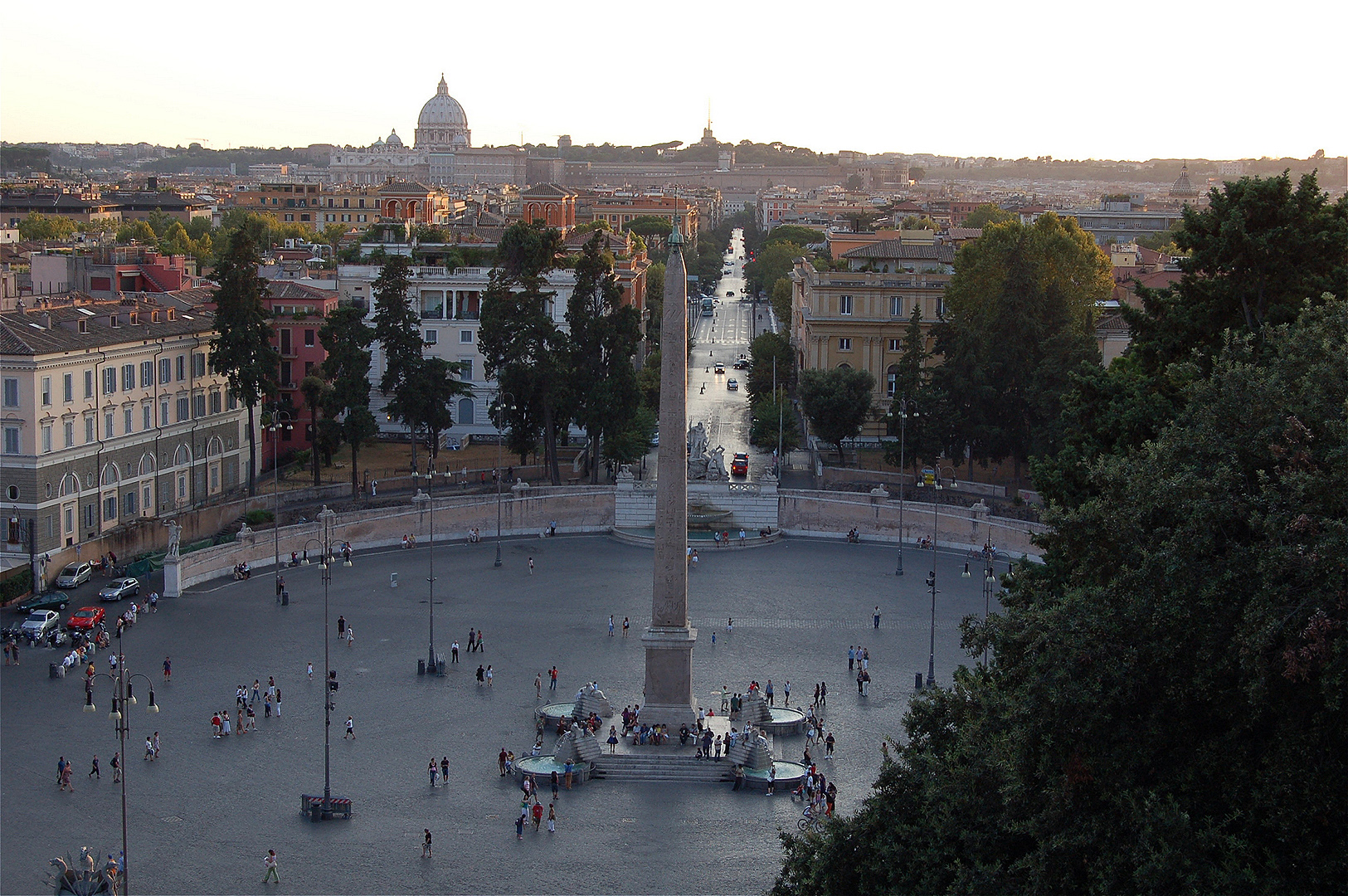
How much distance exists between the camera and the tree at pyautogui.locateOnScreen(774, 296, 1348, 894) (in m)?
13.3

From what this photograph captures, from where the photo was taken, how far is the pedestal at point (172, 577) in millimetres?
37594

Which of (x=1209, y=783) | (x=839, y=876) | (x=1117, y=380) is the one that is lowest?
(x=839, y=876)

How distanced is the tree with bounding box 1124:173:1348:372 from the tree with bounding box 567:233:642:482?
21.8m

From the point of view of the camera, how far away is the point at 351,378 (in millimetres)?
46750

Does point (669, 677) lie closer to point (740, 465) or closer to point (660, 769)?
point (660, 769)

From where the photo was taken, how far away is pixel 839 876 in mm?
16422

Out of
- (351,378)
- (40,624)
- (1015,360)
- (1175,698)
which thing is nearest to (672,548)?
(1175,698)

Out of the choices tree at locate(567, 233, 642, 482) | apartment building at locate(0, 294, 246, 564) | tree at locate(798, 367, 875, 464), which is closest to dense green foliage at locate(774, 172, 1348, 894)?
apartment building at locate(0, 294, 246, 564)

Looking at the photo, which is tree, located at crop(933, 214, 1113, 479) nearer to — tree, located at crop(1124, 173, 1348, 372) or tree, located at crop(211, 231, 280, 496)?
tree, located at crop(1124, 173, 1348, 372)

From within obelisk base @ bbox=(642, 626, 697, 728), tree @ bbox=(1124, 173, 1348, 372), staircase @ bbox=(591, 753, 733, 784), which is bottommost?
staircase @ bbox=(591, 753, 733, 784)

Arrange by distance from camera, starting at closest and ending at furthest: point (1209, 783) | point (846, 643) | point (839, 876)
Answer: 1. point (1209, 783)
2. point (839, 876)
3. point (846, 643)

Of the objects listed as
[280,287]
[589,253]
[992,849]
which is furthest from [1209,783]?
[280,287]

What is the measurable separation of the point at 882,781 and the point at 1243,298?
13.8m

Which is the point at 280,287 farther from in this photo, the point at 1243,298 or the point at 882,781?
the point at 882,781
